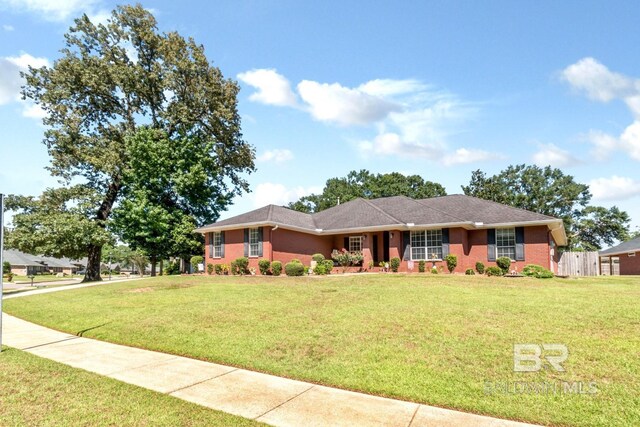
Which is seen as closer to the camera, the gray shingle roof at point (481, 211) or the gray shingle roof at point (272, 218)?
the gray shingle roof at point (481, 211)

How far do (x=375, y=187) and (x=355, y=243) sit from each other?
29.6 m

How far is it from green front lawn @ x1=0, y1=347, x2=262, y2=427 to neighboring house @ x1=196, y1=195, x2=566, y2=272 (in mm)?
17855

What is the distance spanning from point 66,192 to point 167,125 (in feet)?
30.9

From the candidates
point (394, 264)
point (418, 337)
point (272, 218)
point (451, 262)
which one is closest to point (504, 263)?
point (451, 262)

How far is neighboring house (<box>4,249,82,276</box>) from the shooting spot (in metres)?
65.7

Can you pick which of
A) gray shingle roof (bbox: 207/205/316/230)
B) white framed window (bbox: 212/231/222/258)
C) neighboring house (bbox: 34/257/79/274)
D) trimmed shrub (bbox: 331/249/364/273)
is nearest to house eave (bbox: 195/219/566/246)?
gray shingle roof (bbox: 207/205/316/230)

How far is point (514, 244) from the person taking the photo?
22.0 metres

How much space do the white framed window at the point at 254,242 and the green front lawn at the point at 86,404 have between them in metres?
18.3

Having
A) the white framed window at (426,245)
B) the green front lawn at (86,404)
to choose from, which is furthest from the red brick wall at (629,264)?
the green front lawn at (86,404)

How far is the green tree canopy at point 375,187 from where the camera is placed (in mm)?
54000

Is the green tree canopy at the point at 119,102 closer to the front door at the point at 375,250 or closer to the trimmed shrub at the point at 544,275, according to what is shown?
the front door at the point at 375,250

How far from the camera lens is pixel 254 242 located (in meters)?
24.9

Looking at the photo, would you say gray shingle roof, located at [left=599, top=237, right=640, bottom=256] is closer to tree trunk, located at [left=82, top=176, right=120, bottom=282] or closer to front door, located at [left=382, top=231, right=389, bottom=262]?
front door, located at [left=382, top=231, right=389, bottom=262]
